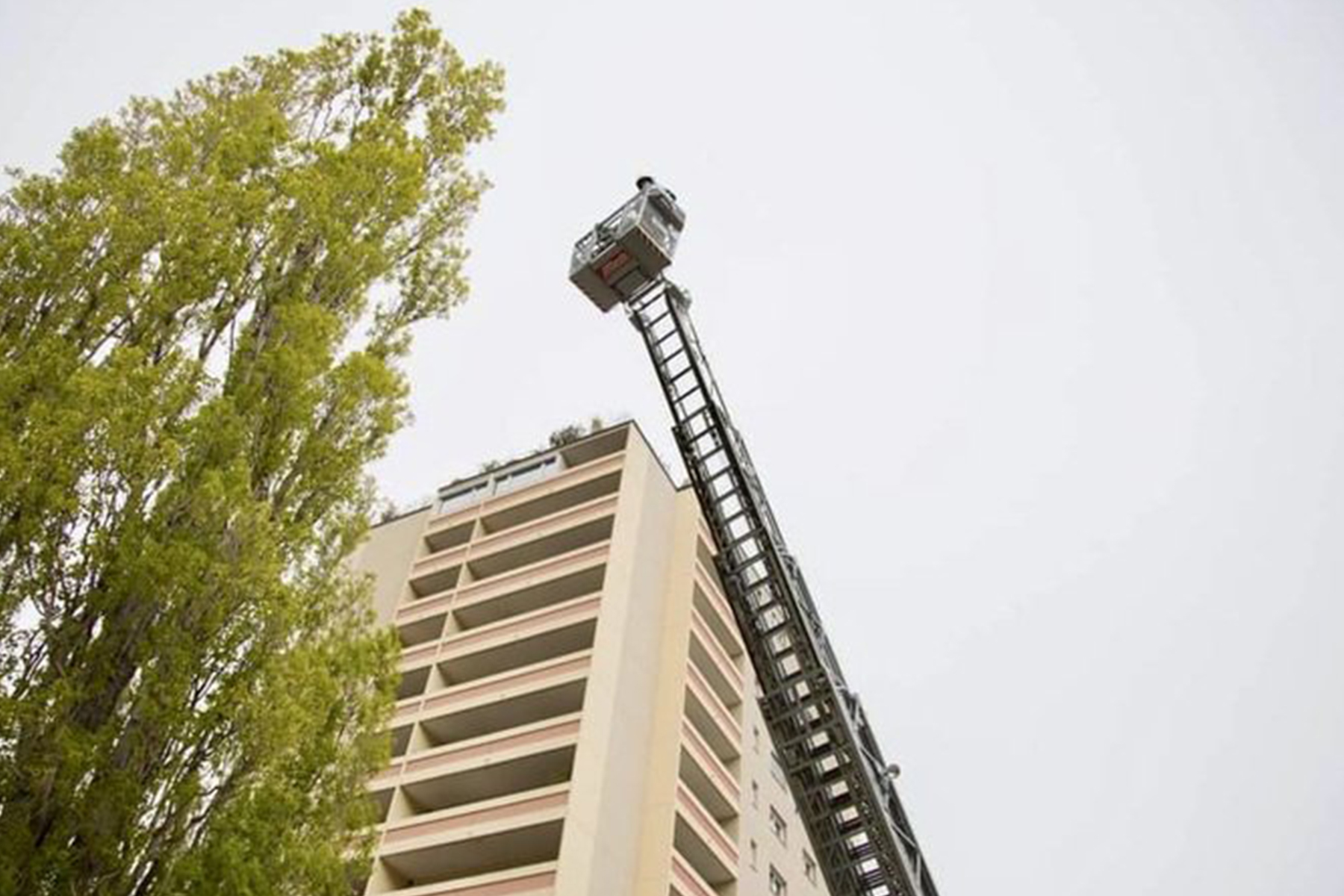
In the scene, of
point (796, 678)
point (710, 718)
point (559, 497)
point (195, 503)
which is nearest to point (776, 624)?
point (796, 678)

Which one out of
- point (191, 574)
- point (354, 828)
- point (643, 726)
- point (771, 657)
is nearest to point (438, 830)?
point (643, 726)

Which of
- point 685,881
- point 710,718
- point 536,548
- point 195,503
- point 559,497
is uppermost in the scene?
point 559,497

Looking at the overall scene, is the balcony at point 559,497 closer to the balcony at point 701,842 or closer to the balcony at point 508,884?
the balcony at point 701,842

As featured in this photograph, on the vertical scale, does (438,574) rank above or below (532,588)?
above

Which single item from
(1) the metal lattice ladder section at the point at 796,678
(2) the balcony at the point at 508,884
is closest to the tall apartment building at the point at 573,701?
(2) the balcony at the point at 508,884

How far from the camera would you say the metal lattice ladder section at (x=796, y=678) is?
48.9 feet

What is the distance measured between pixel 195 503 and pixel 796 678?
9.35 meters

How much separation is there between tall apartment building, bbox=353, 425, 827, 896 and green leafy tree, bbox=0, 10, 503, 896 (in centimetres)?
Answer: 1176

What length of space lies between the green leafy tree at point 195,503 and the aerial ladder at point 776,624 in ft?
14.9

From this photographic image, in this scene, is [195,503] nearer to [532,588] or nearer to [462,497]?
[532,588]

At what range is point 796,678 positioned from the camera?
15.8 m

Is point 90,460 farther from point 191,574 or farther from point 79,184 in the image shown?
point 79,184

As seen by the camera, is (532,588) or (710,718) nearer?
(710,718)

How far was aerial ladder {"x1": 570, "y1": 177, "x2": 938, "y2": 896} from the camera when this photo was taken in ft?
49.0
